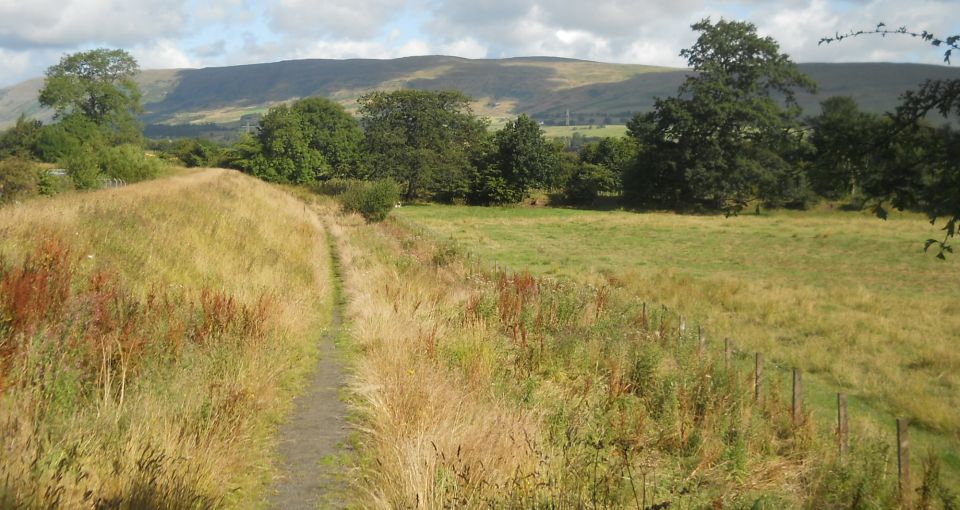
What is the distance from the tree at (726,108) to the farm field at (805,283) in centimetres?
560

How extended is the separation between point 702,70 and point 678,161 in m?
7.82

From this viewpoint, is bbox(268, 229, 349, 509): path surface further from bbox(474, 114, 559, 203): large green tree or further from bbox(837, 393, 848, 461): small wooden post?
bbox(474, 114, 559, 203): large green tree

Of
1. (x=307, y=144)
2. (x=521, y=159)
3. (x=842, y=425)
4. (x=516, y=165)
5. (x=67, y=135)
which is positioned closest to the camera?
(x=842, y=425)

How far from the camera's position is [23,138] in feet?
270

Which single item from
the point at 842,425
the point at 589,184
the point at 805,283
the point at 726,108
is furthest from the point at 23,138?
the point at 842,425

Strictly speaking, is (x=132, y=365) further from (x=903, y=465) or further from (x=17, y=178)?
(x=17, y=178)

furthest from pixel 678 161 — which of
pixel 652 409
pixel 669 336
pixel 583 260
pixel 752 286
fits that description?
pixel 652 409

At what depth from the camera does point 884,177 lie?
4922 millimetres

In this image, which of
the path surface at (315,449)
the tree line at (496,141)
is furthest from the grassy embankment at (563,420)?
the tree line at (496,141)

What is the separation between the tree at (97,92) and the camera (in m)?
73.0

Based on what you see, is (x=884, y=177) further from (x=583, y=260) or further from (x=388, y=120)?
(x=388, y=120)

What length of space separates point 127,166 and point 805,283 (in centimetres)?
4000

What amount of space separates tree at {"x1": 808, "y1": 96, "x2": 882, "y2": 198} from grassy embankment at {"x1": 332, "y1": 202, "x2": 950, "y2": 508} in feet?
8.18

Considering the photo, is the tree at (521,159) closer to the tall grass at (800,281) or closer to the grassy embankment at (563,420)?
the tall grass at (800,281)
